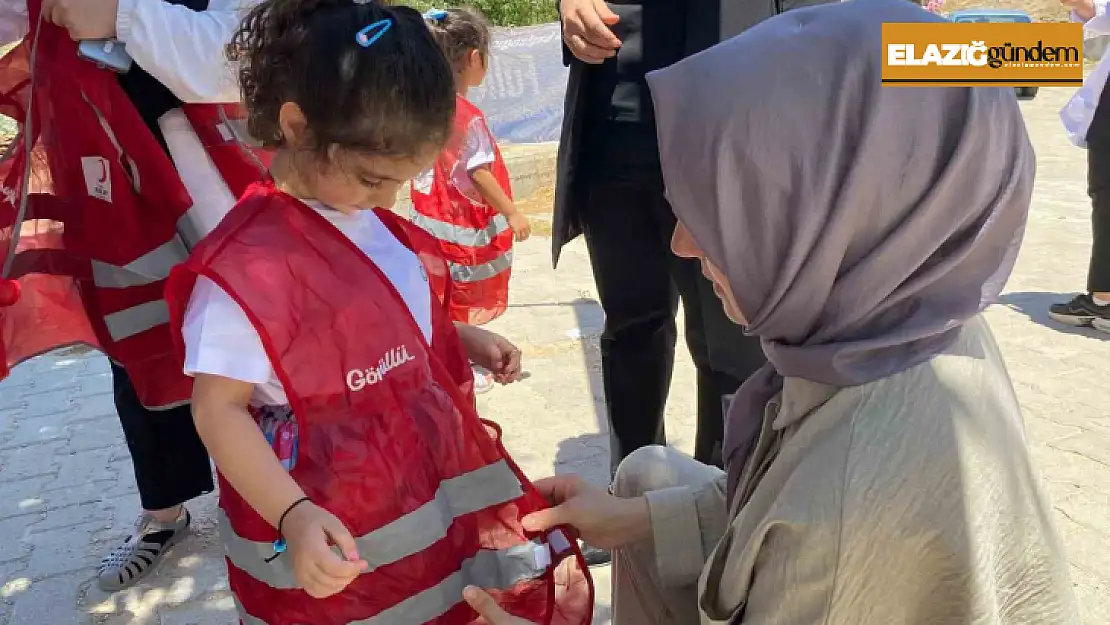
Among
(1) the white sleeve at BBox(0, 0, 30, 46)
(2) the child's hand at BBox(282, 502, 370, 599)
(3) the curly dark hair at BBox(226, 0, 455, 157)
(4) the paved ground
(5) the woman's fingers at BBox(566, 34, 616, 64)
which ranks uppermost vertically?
(1) the white sleeve at BBox(0, 0, 30, 46)

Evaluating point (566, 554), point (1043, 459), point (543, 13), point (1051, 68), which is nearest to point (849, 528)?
Result: point (566, 554)

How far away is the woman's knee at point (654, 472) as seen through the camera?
1.83 meters

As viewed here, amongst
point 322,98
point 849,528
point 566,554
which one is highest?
point 322,98

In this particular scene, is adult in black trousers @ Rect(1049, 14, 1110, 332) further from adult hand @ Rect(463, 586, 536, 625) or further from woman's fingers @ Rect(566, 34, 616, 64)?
adult hand @ Rect(463, 586, 536, 625)

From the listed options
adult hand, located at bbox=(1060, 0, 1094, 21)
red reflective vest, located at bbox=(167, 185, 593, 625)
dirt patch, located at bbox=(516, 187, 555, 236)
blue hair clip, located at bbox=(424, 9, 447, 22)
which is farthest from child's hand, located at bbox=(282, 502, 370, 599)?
dirt patch, located at bbox=(516, 187, 555, 236)

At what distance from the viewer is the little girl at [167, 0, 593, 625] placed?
4.56ft

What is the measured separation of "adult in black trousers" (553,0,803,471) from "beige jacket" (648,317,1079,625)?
985mm

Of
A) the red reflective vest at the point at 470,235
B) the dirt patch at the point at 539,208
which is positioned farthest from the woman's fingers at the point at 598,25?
the dirt patch at the point at 539,208

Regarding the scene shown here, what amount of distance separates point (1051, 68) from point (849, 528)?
46.8 inches

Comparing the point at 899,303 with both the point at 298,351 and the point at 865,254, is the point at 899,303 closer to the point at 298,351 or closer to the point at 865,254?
the point at 865,254

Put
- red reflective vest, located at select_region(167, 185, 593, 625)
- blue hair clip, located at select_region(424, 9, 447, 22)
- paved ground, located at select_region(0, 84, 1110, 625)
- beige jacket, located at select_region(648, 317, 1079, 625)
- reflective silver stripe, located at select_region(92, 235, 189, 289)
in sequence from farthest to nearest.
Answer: blue hair clip, located at select_region(424, 9, 447, 22) → paved ground, located at select_region(0, 84, 1110, 625) → reflective silver stripe, located at select_region(92, 235, 189, 289) → red reflective vest, located at select_region(167, 185, 593, 625) → beige jacket, located at select_region(648, 317, 1079, 625)

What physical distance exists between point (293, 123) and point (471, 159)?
2.16 metres

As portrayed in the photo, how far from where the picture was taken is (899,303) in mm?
1245

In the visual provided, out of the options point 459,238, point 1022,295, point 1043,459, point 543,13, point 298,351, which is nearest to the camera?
point 298,351
